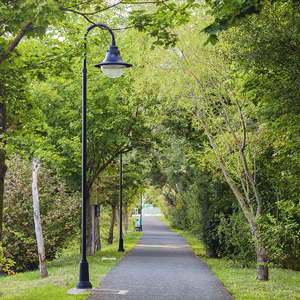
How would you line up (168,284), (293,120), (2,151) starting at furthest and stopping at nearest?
1. (168,284)
2. (2,151)
3. (293,120)

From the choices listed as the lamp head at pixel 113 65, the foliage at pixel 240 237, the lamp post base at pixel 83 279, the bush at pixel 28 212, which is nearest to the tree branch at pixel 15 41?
the lamp head at pixel 113 65

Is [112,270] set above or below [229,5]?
below

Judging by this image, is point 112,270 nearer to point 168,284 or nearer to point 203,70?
point 168,284

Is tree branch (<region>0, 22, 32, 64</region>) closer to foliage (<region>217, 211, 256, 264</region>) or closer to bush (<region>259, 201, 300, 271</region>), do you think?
bush (<region>259, 201, 300, 271</region>)

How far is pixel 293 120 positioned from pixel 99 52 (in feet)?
37.9

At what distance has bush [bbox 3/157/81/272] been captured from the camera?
16984 mm

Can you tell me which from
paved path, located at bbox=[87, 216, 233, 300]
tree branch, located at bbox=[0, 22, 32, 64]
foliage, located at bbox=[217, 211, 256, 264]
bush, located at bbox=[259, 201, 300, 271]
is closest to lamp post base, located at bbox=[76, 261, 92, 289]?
paved path, located at bbox=[87, 216, 233, 300]

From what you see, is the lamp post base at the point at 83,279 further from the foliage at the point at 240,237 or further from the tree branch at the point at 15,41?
the foliage at the point at 240,237

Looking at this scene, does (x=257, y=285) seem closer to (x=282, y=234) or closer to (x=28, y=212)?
(x=282, y=234)

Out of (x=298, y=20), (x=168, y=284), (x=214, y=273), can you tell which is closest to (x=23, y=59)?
(x=298, y=20)

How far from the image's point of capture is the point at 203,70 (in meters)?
11.9

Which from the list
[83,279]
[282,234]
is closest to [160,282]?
[83,279]

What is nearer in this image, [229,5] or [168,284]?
[229,5]

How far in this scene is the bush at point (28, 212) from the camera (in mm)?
16984
